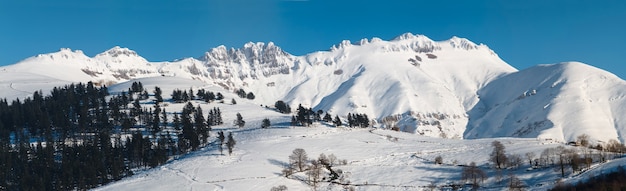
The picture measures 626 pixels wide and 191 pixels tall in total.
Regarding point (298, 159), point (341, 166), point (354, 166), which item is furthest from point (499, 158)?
point (298, 159)

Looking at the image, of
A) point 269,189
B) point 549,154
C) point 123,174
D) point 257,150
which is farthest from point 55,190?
point 549,154

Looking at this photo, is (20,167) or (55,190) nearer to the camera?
(55,190)

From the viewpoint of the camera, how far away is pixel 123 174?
145 meters

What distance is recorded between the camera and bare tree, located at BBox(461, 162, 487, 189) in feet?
353

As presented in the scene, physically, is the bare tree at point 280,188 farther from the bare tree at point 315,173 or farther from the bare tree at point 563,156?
the bare tree at point 563,156

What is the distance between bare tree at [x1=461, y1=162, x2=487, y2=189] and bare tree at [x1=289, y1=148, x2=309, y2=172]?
34.1 meters

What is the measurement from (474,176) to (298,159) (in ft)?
127

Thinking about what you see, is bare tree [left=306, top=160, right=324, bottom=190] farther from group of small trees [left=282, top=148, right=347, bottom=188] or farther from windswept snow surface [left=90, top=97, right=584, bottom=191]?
windswept snow surface [left=90, top=97, right=584, bottom=191]

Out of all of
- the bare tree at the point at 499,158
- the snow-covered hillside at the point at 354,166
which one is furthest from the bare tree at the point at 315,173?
the bare tree at the point at 499,158

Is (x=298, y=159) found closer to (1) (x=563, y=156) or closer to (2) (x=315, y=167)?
(2) (x=315, y=167)

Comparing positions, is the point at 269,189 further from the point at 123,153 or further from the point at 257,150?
the point at 123,153

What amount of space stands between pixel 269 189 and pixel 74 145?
7807cm

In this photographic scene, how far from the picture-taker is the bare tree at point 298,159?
12638 cm

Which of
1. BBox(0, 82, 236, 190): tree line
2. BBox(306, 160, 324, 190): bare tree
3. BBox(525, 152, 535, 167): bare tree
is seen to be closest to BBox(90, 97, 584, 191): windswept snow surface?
BBox(306, 160, 324, 190): bare tree
